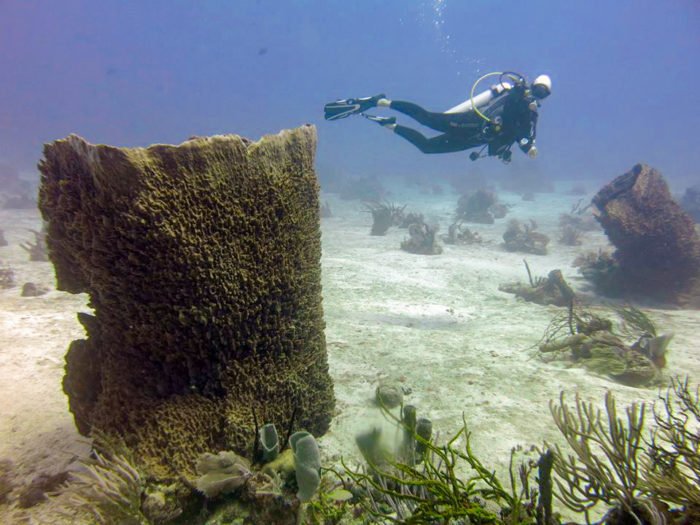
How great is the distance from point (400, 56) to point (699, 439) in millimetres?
134655

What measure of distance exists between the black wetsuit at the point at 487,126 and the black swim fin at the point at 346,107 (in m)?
0.75

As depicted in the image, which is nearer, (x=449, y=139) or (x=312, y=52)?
(x=449, y=139)

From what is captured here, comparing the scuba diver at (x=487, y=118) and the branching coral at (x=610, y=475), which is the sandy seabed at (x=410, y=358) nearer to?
the branching coral at (x=610, y=475)

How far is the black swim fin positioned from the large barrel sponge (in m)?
6.93

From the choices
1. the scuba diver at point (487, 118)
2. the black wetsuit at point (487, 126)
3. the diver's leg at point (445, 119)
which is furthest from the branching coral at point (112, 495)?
the diver's leg at point (445, 119)

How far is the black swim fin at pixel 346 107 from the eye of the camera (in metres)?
9.27

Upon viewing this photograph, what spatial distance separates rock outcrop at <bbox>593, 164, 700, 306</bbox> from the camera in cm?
862

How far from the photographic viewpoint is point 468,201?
19953 millimetres

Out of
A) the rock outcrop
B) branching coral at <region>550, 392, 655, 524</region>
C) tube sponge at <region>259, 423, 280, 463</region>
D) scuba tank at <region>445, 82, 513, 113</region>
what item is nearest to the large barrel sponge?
tube sponge at <region>259, 423, 280, 463</region>

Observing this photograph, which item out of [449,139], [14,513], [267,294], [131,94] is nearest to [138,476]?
[14,513]

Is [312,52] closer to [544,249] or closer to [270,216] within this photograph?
[544,249]

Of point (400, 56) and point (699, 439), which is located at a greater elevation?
point (400, 56)

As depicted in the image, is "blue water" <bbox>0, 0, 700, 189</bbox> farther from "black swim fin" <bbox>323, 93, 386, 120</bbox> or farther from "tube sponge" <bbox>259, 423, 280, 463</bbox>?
"tube sponge" <bbox>259, 423, 280, 463</bbox>

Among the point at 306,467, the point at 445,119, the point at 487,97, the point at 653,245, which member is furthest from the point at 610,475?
the point at 653,245
